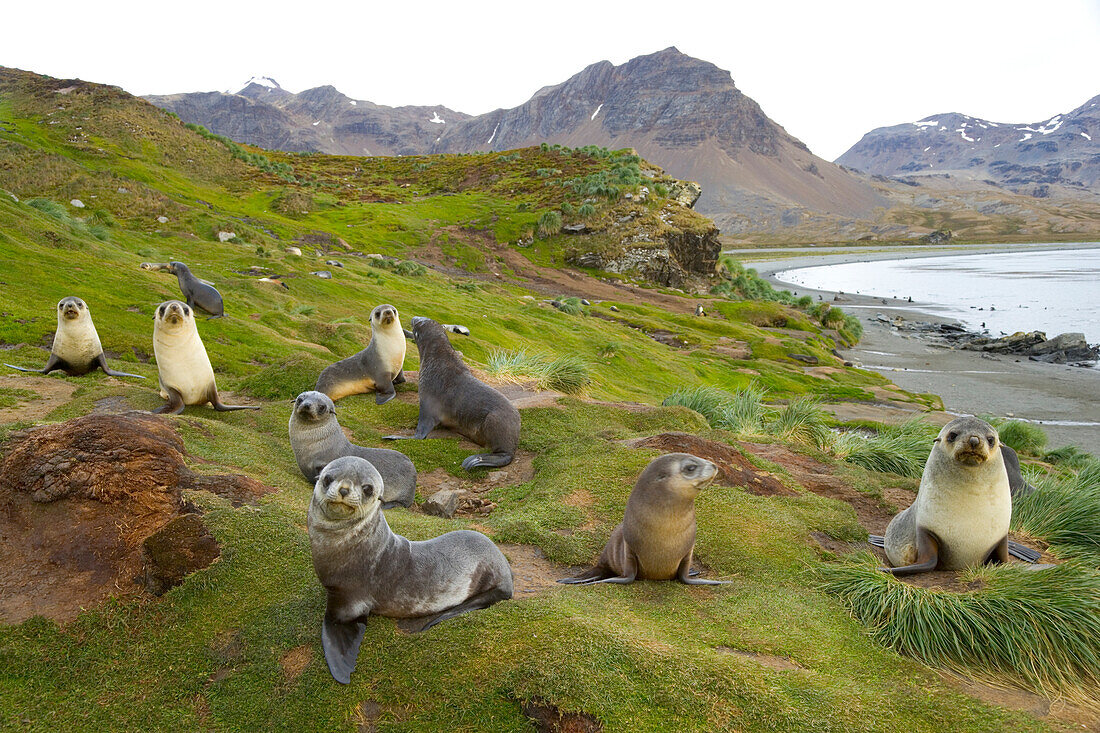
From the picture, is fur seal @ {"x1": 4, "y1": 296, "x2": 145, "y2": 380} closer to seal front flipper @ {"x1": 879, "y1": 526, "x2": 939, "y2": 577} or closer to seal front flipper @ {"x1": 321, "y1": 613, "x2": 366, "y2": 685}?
seal front flipper @ {"x1": 321, "y1": 613, "x2": 366, "y2": 685}

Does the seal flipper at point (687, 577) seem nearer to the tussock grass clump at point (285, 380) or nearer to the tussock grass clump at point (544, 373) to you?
the tussock grass clump at point (285, 380)

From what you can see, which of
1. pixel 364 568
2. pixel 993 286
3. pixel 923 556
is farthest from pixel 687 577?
pixel 993 286

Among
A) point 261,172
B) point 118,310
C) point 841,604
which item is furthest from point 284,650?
point 261,172

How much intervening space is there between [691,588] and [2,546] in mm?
5138

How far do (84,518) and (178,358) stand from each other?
4.64 m

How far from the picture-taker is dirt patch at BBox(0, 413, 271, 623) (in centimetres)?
411

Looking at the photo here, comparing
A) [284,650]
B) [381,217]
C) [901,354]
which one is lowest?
[901,354]

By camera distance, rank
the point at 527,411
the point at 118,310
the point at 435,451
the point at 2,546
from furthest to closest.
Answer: the point at 118,310
the point at 527,411
the point at 435,451
the point at 2,546

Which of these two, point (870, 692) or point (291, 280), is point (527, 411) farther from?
point (291, 280)

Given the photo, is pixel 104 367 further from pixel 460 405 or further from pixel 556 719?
pixel 556 719

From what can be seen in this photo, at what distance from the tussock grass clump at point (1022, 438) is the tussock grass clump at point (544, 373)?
37.6 feet

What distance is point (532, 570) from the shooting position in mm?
5383

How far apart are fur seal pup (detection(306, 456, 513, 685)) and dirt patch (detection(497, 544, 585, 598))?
2.07 ft

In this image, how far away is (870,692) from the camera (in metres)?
3.75
